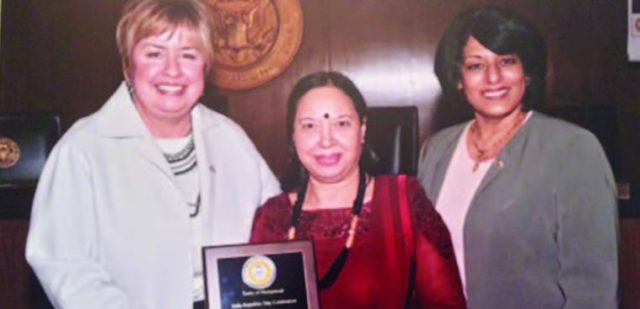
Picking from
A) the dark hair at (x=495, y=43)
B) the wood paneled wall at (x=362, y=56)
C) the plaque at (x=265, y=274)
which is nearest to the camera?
the plaque at (x=265, y=274)

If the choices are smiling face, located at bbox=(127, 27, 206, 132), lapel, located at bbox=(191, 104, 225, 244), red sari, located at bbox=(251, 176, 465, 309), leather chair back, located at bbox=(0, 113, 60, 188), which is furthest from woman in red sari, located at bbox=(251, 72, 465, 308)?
leather chair back, located at bbox=(0, 113, 60, 188)

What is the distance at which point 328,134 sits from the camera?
1.65 metres

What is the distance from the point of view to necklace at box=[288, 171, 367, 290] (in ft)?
5.35

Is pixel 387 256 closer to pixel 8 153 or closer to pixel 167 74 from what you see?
pixel 167 74

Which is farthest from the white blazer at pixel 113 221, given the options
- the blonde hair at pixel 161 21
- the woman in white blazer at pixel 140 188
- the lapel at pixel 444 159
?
the lapel at pixel 444 159

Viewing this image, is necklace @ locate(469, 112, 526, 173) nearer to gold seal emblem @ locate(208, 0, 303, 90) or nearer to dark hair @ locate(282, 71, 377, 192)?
dark hair @ locate(282, 71, 377, 192)

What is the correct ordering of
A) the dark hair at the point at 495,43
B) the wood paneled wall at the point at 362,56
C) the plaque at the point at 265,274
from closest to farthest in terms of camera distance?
the plaque at the point at 265,274, the dark hair at the point at 495,43, the wood paneled wall at the point at 362,56

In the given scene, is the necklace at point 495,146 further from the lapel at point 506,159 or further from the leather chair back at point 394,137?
the leather chair back at point 394,137

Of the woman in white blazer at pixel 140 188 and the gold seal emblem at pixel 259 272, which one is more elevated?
the woman in white blazer at pixel 140 188

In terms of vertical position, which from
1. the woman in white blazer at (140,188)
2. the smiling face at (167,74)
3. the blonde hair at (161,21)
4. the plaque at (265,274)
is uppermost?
the blonde hair at (161,21)

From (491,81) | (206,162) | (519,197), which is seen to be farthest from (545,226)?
(206,162)

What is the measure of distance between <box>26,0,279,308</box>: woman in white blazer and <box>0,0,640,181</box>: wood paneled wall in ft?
0.52

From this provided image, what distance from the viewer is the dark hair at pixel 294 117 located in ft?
5.54

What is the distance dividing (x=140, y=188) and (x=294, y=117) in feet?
1.22
